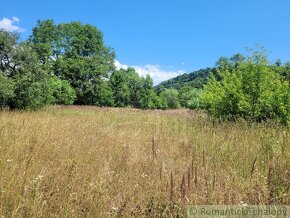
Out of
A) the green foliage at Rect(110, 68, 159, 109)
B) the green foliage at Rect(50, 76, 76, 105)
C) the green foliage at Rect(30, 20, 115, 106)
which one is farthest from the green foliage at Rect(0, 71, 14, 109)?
the green foliage at Rect(110, 68, 159, 109)

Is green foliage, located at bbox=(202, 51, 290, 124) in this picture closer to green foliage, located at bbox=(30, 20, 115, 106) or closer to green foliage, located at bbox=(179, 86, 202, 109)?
green foliage, located at bbox=(179, 86, 202, 109)

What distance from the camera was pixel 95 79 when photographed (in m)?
39.6

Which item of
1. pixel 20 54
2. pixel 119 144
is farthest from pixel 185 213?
pixel 20 54

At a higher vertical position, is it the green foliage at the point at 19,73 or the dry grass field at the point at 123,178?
the green foliage at the point at 19,73

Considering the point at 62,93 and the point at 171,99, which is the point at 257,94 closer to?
the point at 62,93

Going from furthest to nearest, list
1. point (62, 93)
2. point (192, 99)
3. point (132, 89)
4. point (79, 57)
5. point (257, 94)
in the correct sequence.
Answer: point (132, 89) → point (79, 57) → point (192, 99) → point (62, 93) → point (257, 94)

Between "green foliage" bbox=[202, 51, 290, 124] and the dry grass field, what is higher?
"green foliage" bbox=[202, 51, 290, 124]

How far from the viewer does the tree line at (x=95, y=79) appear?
9812mm

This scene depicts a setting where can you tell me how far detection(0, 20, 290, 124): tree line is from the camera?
9812 millimetres

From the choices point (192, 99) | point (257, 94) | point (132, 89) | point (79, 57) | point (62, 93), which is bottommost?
point (257, 94)

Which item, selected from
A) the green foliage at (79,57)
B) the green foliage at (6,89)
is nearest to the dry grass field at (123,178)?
the green foliage at (6,89)

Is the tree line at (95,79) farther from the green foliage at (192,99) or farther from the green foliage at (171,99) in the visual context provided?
the green foliage at (171,99)

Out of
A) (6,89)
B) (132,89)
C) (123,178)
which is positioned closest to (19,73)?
(6,89)

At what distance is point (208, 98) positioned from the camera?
1238 centimetres
